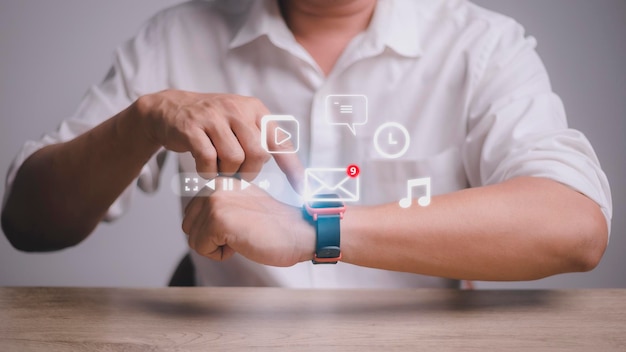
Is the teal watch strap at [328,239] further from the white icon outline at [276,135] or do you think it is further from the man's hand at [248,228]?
the white icon outline at [276,135]

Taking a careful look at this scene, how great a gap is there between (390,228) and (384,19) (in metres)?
0.37

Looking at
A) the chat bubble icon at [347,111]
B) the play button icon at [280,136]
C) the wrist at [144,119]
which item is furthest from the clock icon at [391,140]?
the wrist at [144,119]

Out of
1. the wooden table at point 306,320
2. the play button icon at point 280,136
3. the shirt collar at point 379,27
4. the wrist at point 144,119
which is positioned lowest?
the wooden table at point 306,320

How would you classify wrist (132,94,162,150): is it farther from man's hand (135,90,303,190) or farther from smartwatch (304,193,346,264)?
smartwatch (304,193,346,264)

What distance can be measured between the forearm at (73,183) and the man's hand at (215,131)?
72mm

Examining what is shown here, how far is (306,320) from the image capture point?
75cm

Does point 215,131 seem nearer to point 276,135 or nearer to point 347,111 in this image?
point 276,135

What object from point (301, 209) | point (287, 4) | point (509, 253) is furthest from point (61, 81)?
point (509, 253)

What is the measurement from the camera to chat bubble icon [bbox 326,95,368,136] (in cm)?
95

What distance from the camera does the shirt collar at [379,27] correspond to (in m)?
0.98

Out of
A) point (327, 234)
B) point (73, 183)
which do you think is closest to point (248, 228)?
point (327, 234)

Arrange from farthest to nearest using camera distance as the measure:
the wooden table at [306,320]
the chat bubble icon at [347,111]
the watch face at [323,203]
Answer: the chat bubble icon at [347,111] < the watch face at [323,203] < the wooden table at [306,320]

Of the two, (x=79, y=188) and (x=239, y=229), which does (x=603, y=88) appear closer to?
(x=239, y=229)

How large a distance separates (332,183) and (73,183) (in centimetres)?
37
